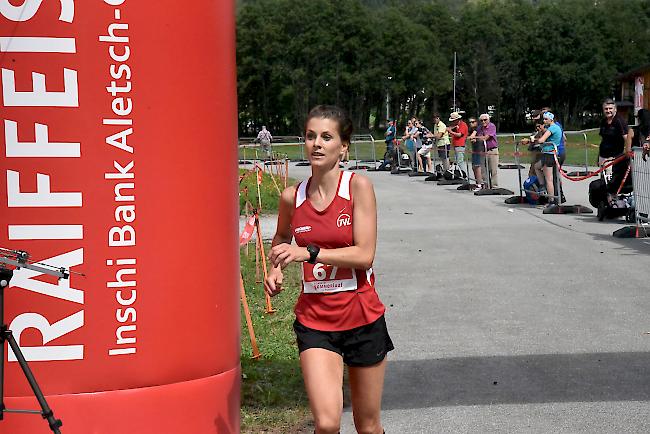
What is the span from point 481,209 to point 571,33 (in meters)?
102

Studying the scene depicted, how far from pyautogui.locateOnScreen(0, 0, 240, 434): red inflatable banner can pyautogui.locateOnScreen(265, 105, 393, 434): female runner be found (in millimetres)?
437

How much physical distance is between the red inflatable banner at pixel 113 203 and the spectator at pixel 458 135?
21.3 metres

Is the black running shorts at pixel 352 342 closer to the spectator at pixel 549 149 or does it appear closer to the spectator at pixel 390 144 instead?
the spectator at pixel 549 149

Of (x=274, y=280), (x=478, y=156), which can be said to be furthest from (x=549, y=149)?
(x=274, y=280)

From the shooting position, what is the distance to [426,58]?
4186 inches

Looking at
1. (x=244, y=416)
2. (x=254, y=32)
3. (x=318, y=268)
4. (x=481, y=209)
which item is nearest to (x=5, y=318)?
(x=318, y=268)

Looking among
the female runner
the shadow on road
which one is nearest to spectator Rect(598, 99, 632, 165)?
the shadow on road

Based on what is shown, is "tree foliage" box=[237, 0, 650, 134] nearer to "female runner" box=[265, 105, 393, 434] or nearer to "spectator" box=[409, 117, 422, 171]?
"spectator" box=[409, 117, 422, 171]

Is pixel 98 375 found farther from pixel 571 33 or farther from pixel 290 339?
pixel 571 33

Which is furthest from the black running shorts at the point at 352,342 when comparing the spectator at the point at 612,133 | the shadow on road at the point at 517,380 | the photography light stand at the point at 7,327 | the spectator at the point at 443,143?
the spectator at the point at 443,143

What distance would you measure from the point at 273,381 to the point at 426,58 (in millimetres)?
101553

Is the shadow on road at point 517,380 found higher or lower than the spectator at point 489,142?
lower

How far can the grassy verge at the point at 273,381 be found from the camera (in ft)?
20.0

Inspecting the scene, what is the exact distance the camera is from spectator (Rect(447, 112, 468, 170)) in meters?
25.7
